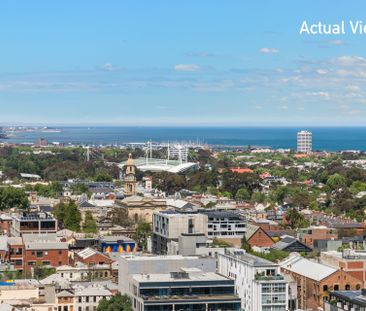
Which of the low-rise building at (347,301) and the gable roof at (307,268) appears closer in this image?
the low-rise building at (347,301)

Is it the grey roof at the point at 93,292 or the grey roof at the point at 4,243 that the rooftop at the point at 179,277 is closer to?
the grey roof at the point at 93,292

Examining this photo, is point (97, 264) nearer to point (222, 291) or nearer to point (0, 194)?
point (222, 291)

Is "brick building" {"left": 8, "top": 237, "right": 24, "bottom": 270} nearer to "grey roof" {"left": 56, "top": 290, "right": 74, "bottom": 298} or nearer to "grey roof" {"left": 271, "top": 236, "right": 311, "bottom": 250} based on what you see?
"grey roof" {"left": 56, "top": 290, "right": 74, "bottom": 298}

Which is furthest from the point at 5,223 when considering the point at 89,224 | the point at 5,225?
the point at 89,224

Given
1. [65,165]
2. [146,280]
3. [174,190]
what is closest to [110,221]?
[174,190]

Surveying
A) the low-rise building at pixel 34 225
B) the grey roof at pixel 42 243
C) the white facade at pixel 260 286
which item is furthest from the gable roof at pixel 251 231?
the white facade at pixel 260 286

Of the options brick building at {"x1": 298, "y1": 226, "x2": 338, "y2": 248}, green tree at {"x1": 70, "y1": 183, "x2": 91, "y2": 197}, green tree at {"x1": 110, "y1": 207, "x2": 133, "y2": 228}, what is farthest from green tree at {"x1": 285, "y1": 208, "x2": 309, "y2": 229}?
green tree at {"x1": 70, "y1": 183, "x2": 91, "y2": 197}
